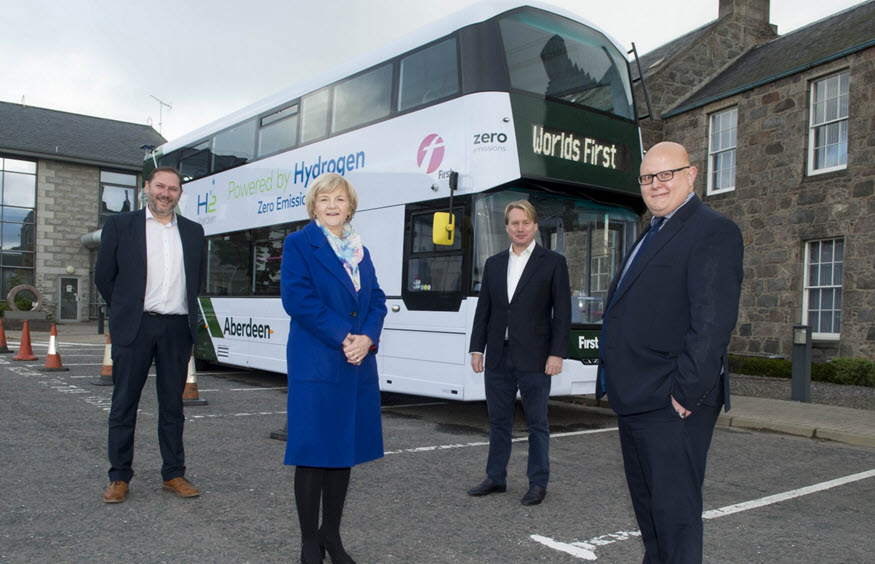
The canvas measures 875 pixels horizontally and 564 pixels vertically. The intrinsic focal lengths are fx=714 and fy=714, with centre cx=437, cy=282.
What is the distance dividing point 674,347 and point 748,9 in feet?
64.4

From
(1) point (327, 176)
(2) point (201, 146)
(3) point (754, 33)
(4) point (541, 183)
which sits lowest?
(1) point (327, 176)

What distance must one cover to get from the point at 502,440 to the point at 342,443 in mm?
1838

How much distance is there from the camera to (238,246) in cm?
1092

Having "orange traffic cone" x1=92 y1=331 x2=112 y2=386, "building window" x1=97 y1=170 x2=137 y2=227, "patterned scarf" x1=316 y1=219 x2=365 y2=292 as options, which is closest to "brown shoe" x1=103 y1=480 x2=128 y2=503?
"patterned scarf" x1=316 y1=219 x2=365 y2=292

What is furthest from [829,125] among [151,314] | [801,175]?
[151,314]

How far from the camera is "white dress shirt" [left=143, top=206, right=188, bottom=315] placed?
4539mm

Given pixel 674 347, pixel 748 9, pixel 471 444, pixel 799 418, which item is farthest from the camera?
pixel 748 9

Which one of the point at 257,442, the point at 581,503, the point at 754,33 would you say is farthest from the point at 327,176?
the point at 754,33

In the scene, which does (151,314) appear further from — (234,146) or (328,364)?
(234,146)

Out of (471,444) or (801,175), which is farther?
(801,175)

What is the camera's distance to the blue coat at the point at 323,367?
3.19 metres

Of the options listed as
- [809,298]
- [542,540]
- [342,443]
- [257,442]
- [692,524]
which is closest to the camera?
[692,524]

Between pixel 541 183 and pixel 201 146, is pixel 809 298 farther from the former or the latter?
pixel 201 146

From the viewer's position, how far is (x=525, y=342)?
4680 millimetres
